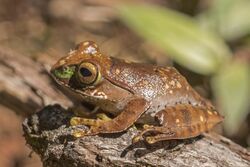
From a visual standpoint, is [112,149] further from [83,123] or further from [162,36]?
[162,36]

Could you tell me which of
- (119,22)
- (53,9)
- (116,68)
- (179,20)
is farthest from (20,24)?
(116,68)

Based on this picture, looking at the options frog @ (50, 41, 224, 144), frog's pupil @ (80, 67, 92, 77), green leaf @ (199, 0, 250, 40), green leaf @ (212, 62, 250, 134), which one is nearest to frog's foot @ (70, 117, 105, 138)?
frog @ (50, 41, 224, 144)

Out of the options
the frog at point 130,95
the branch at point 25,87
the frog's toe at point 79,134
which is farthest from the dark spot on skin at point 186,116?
the branch at point 25,87

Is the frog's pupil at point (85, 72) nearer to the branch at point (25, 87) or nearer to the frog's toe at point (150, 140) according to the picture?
the frog's toe at point (150, 140)

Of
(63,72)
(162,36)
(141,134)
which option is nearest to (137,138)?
(141,134)

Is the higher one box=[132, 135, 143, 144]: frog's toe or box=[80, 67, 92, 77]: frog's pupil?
box=[80, 67, 92, 77]: frog's pupil

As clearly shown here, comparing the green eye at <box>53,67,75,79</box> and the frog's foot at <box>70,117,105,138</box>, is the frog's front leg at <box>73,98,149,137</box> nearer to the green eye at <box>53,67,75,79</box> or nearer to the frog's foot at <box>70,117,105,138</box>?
the frog's foot at <box>70,117,105,138</box>
